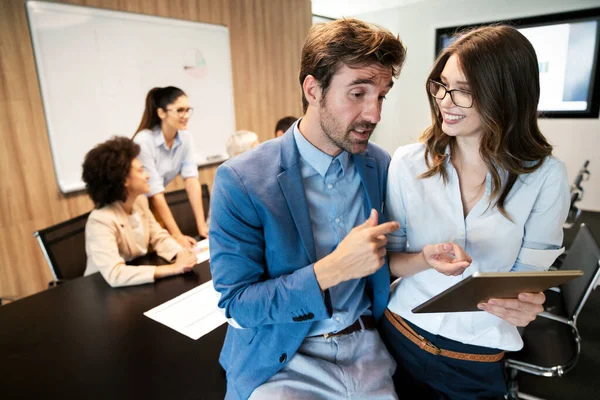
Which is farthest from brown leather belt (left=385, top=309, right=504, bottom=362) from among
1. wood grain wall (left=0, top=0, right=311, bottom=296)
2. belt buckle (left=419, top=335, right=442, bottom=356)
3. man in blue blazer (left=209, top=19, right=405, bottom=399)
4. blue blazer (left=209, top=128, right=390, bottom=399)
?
wood grain wall (left=0, top=0, right=311, bottom=296)

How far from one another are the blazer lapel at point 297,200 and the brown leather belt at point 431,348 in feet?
1.46

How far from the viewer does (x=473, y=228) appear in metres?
1.18

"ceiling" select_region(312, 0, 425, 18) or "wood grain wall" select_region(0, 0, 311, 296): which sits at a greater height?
"ceiling" select_region(312, 0, 425, 18)

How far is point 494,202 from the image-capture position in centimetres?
116

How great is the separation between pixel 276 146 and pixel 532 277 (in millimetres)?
769

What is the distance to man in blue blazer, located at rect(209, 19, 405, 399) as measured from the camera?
3.43 ft

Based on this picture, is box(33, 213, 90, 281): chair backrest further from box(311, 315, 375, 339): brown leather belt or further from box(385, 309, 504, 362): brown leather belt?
box(385, 309, 504, 362): brown leather belt

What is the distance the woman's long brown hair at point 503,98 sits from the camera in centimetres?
108

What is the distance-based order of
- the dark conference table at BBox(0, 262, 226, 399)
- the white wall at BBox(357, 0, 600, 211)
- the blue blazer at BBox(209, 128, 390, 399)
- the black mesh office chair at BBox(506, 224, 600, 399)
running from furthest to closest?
1. the white wall at BBox(357, 0, 600, 211)
2. the black mesh office chair at BBox(506, 224, 600, 399)
3. the dark conference table at BBox(0, 262, 226, 399)
4. the blue blazer at BBox(209, 128, 390, 399)

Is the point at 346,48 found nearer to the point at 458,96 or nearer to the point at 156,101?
the point at 458,96

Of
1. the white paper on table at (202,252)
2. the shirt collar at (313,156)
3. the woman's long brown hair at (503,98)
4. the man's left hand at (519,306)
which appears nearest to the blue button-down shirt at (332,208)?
the shirt collar at (313,156)

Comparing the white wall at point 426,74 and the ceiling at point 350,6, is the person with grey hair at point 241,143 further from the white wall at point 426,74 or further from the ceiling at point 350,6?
the ceiling at point 350,6

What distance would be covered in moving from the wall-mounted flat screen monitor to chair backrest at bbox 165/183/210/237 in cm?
432

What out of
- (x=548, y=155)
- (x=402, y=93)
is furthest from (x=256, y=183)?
(x=402, y=93)
